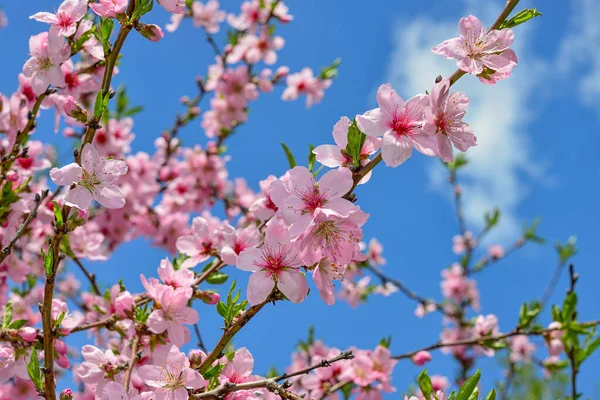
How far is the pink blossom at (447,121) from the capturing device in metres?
1.56

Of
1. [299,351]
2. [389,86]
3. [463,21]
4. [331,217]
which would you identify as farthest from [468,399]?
[299,351]

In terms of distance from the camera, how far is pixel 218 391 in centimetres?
162

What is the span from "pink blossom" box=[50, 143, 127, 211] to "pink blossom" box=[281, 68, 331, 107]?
162 inches

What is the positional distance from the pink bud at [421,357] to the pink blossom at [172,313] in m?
1.96

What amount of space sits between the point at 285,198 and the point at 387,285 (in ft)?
15.7

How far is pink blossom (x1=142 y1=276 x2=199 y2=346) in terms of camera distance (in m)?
2.06

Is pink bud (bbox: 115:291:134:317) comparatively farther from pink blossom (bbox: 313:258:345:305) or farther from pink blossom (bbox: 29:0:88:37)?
pink blossom (bbox: 29:0:88:37)

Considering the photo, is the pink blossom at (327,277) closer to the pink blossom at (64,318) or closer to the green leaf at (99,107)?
the green leaf at (99,107)

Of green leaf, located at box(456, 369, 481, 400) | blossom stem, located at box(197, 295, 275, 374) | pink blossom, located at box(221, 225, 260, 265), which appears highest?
pink blossom, located at box(221, 225, 260, 265)

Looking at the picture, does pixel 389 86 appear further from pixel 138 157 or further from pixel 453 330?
pixel 453 330

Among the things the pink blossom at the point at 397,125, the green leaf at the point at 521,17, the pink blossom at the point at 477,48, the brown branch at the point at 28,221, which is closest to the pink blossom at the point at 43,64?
the brown branch at the point at 28,221

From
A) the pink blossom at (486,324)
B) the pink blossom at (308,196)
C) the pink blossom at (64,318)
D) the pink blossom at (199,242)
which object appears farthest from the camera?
the pink blossom at (486,324)

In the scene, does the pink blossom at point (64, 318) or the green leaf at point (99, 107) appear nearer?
the green leaf at point (99, 107)

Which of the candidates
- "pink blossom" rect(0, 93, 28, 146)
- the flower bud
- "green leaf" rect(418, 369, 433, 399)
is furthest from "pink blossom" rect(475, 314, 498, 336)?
"pink blossom" rect(0, 93, 28, 146)
